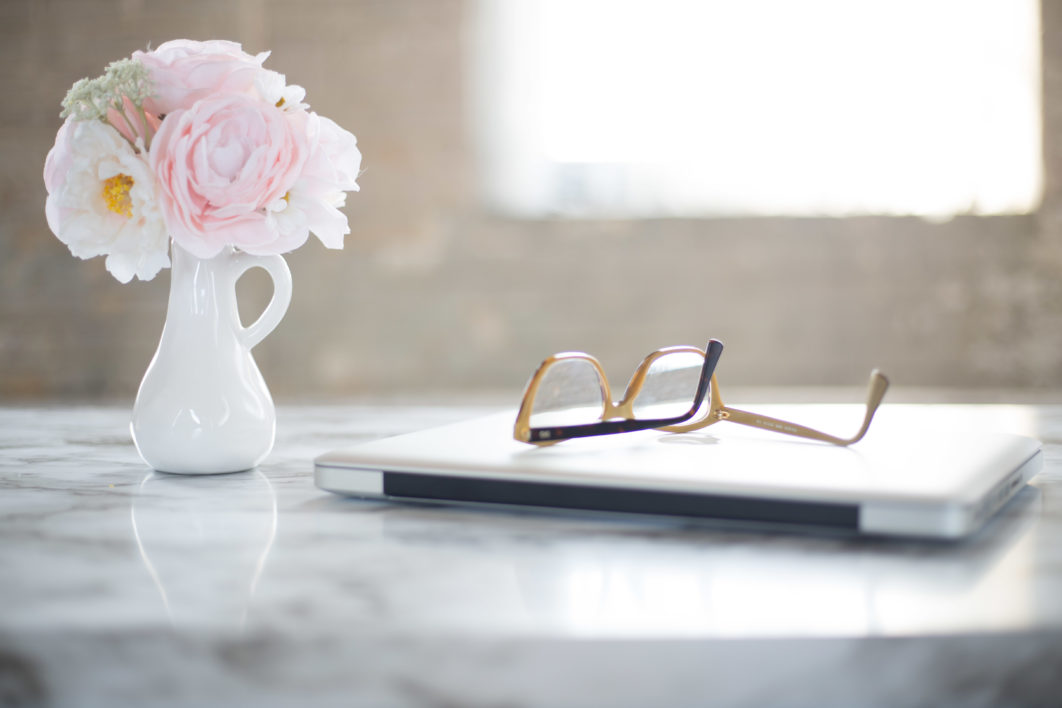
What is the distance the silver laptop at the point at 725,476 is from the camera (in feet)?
1.47

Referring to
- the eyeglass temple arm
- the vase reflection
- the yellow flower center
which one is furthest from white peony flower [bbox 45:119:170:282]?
the eyeglass temple arm

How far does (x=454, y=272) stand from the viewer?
119 inches

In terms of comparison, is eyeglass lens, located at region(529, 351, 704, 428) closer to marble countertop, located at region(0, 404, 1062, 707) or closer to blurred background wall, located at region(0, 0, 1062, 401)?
marble countertop, located at region(0, 404, 1062, 707)

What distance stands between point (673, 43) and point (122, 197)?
2575 millimetres

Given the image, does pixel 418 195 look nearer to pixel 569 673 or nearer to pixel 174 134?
pixel 174 134

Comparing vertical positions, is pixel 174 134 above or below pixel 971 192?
below

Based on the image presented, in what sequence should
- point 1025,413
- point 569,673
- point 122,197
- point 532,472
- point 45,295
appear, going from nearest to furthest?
point 569,673, point 532,472, point 122,197, point 1025,413, point 45,295

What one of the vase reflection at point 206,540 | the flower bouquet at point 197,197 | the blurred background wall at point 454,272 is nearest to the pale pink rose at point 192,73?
the flower bouquet at point 197,197

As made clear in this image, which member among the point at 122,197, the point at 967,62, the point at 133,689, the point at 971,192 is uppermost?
the point at 967,62

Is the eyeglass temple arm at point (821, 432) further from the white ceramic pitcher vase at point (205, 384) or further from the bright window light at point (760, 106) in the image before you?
the bright window light at point (760, 106)

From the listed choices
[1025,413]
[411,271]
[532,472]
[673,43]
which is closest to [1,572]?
[532,472]

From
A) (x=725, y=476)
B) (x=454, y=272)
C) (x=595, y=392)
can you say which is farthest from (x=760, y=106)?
(x=725, y=476)

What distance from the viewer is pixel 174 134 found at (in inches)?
24.0

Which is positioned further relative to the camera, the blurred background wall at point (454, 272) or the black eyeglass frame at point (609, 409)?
the blurred background wall at point (454, 272)
